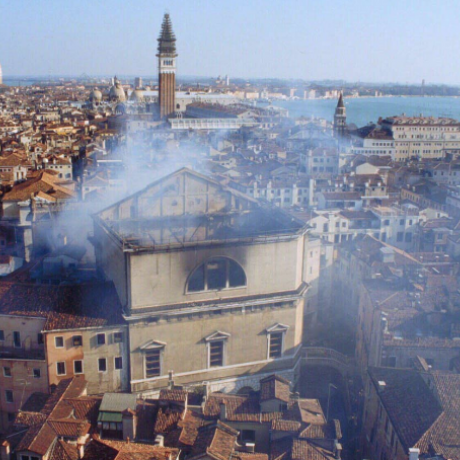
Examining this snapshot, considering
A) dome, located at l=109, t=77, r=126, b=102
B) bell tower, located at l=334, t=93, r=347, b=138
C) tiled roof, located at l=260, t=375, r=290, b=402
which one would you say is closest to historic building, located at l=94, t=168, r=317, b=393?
tiled roof, located at l=260, t=375, r=290, b=402

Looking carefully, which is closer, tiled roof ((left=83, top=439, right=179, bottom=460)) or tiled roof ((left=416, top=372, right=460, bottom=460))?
tiled roof ((left=83, top=439, right=179, bottom=460))

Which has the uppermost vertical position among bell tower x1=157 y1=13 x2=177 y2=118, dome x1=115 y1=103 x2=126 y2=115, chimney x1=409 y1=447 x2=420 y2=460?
bell tower x1=157 y1=13 x2=177 y2=118

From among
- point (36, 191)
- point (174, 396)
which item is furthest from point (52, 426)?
point (36, 191)

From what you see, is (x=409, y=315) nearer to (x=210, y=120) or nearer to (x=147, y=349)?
(x=147, y=349)

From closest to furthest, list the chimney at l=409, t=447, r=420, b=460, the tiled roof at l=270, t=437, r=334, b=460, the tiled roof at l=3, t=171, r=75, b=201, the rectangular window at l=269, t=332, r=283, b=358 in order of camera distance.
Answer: the chimney at l=409, t=447, r=420, b=460, the tiled roof at l=270, t=437, r=334, b=460, the rectangular window at l=269, t=332, r=283, b=358, the tiled roof at l=3, t=171, r=75, b=201

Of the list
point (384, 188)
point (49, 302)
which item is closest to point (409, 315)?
point (49, 302)

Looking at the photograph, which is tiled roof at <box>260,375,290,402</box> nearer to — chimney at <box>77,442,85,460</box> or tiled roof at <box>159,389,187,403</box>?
tiled roof at <box>159,389,187,403</box>
